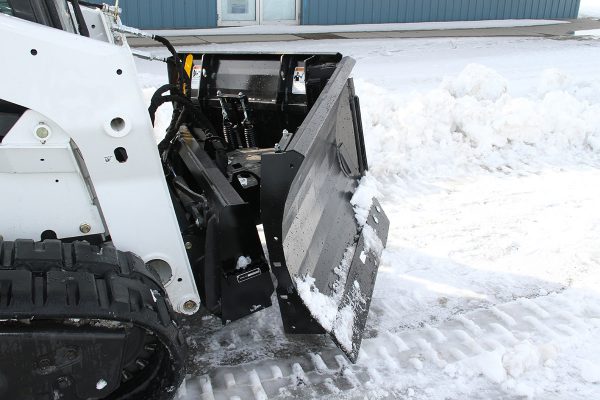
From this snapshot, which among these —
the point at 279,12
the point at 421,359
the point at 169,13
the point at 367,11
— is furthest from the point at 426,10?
the point at 421,359

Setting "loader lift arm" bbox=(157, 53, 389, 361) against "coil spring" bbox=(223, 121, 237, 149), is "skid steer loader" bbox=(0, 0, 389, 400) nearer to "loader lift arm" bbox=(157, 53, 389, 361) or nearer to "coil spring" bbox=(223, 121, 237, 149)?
"loader lift arm" bbox=(157, 53, 389, 361)

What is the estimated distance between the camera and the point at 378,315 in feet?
10.6

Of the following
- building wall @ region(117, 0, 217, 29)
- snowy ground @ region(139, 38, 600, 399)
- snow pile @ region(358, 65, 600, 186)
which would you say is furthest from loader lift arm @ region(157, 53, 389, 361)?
building wall @ region(117, 0, 217, 29)

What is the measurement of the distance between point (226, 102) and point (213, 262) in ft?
5.43

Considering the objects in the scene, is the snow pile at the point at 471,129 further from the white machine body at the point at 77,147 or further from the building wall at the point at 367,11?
the building wall at the point at 367,11

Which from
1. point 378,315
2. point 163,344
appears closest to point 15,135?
point 163,344

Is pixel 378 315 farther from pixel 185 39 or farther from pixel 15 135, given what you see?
pixel 185 39

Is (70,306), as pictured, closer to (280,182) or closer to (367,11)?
(280,182)

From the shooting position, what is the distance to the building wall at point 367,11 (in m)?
12.2

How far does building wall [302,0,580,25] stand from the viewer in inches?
555

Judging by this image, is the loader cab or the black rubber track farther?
the loader cab

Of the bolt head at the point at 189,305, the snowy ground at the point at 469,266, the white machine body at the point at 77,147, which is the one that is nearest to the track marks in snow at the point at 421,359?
the snowy ground at the point at 469,266

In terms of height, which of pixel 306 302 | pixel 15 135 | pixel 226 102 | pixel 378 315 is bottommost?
pixel 378 315

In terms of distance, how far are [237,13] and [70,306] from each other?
489 inches
